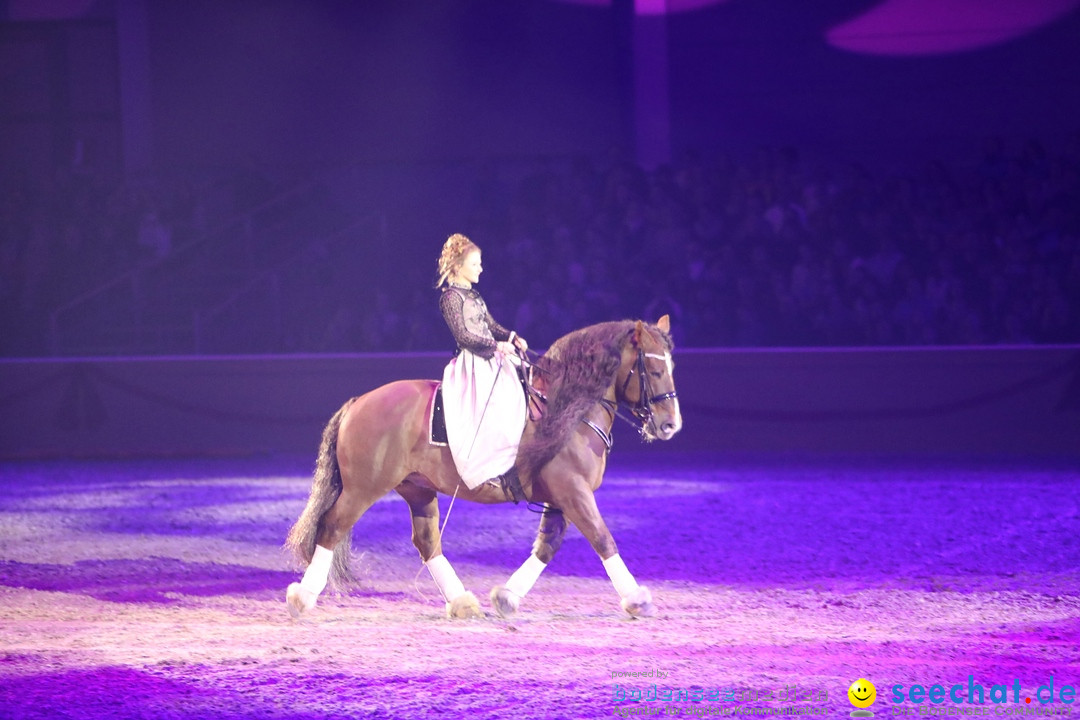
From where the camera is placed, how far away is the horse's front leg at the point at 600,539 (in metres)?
5.47

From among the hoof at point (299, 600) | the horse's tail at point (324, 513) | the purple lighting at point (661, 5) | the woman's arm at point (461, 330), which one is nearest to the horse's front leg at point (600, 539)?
the woman's arm at point (461, 330)

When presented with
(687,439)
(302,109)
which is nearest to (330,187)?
(302,109)

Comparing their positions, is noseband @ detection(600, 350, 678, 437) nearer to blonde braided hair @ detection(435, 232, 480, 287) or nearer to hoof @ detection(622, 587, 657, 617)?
hoof @ detection(622, 587, 657, 617)

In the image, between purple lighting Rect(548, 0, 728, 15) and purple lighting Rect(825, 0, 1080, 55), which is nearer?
purple lighting Rect(825, 0, 1080, 55)

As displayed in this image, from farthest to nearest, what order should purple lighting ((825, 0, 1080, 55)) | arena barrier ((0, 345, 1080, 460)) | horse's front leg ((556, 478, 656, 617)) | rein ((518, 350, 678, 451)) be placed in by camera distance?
purple lighting ((825, 0, 1080, 55)), arena barrier ((0, 345, 1080, 460)), rein ((518, 350, 678, 451)), horse's front leg ((556, 478, 656, 617))

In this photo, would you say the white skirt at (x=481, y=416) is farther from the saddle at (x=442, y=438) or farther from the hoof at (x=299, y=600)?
the hoof at (x=299, y=600)

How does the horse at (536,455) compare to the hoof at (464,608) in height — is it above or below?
above

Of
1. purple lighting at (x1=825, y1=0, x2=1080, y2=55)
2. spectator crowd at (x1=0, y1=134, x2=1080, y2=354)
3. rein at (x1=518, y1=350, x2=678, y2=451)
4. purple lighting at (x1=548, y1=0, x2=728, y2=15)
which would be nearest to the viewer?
rein at (x1=518, y1=350, x2=678, y2=451)

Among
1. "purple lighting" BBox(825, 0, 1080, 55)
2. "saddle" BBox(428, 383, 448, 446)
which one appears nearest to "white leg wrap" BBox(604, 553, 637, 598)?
"saddle" BBox(428, 383, 448, 446)

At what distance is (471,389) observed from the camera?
220 inches

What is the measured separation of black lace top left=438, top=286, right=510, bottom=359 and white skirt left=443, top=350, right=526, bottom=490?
0.10 m

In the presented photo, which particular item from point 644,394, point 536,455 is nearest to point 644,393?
point 644,394

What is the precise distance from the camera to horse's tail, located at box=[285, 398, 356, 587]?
227 inches

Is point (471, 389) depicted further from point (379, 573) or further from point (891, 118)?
point (891, 118)
